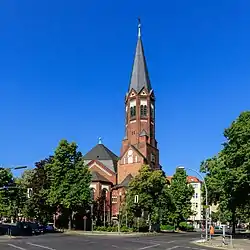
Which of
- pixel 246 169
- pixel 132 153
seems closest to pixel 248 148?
pixel 246 169

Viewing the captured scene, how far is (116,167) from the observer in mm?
98250

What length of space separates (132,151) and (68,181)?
2731 cm

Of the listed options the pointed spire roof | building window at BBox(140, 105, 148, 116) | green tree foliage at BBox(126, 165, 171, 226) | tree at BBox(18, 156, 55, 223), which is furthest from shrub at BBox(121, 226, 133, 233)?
the pointed spire roof

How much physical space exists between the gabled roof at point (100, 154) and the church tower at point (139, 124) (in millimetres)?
6827

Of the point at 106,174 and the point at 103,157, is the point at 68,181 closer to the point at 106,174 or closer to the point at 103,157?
the point at 106,174

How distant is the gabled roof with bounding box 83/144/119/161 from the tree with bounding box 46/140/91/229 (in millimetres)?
30715

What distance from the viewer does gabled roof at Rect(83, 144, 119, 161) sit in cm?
10006

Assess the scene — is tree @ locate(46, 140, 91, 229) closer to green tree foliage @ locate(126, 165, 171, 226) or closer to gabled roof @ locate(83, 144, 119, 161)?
green tree foliage @ locate(126, 165, 171, 226)

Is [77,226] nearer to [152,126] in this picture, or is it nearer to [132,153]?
[132,153]

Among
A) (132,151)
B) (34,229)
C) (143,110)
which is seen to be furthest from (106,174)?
(34,229)

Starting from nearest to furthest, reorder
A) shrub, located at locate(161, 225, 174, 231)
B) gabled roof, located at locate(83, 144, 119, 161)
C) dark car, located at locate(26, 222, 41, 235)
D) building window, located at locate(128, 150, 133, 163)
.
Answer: dark car, located at locate(26, 222, 41, 235), shrub, located at locate(161, 225, 174, 231), building window, located at locate(128, 150, 133, 163), gabled roof, located at locate(83, 144, 119, 161)

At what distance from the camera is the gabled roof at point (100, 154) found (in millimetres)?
100062

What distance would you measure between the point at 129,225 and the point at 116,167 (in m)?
30.7

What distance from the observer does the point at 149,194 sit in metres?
67.9
